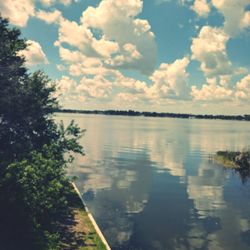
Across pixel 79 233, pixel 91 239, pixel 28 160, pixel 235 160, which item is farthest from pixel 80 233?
pixel 235 160

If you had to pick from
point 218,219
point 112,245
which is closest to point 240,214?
point 218,219

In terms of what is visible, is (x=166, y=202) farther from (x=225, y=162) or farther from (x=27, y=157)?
(x=225, y=162)

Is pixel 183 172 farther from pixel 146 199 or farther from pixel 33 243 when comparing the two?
pixel 33 243

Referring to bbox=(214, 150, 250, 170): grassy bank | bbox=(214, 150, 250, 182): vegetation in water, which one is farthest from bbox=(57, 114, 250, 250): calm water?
bbox=(214, 150, 250, 170): grassy bank

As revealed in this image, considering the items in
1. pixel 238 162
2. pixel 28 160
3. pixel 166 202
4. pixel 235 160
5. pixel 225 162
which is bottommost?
pixel 166 202

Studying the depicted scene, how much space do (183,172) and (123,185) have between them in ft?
51.8

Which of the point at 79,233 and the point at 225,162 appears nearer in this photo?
the point at 79,233

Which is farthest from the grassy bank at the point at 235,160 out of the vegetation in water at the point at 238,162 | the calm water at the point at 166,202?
the calm water at the point at 166,202

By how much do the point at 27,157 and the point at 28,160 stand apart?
3.02ft

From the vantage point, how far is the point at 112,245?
28203 mm

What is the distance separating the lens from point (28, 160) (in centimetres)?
3025

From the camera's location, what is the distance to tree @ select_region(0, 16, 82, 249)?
80.2 feet

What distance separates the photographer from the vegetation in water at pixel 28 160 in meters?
24.4

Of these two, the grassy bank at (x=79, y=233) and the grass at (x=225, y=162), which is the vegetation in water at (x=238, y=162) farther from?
the grassy bank at (x=79, y=233)
